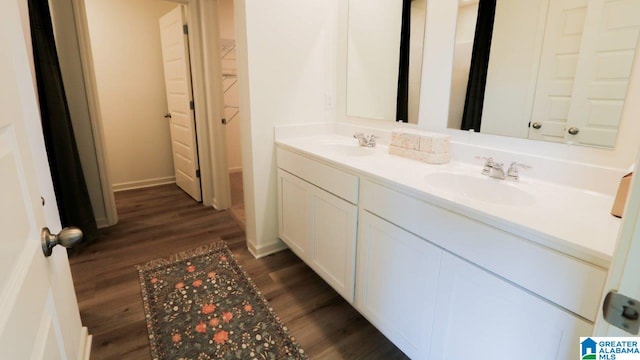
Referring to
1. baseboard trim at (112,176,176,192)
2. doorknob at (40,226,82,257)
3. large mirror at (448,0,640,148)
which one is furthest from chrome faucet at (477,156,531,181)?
baseboard trim at (112,176,176,192)

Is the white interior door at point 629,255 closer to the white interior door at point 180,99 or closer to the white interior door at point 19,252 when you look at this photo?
the white interior door at point 19,252

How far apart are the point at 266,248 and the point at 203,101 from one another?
1665mm

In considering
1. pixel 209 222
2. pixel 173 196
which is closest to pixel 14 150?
pixel 209 222

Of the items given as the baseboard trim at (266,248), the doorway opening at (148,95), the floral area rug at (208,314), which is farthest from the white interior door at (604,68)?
the doorway opening at (148,95)

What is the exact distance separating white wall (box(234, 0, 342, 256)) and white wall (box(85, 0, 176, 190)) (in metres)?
2.23

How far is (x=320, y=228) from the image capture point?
6.40 feet

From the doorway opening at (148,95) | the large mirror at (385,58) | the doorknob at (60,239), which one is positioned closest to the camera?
the doorknob at (60,239)

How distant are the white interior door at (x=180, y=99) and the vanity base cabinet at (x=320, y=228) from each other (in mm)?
1549

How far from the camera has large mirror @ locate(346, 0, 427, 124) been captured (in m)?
1.90

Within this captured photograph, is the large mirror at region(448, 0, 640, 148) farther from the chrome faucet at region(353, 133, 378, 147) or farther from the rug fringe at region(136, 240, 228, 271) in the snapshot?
the rug fringe at region(136, 240, 228, 271)

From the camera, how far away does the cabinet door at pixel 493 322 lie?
89cm

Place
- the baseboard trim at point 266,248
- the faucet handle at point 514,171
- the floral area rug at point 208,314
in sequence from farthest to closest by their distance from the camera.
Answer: the baseboard trim at point 266,248
the floral area rug at point 208,314
the faucet handle at point 514,171

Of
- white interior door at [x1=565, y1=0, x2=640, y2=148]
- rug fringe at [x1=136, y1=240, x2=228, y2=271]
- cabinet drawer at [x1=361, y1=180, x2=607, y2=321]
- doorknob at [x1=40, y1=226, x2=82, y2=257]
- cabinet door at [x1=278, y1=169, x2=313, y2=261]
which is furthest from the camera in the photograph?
rug fringe at [x1=136, y1=240, x2=228, y2=271]

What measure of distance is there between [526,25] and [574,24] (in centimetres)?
18
